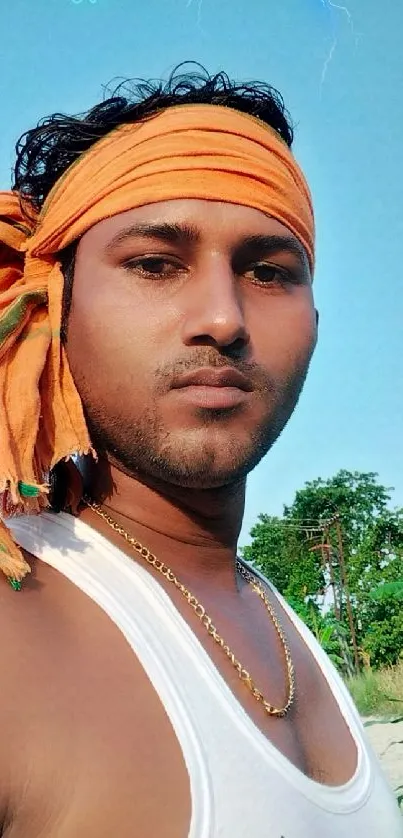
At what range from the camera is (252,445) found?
128 centimetres

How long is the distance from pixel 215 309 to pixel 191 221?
0.57ft

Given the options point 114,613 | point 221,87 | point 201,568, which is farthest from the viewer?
point 221,87

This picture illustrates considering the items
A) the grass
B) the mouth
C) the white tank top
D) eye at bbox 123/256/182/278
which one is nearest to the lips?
the mouth

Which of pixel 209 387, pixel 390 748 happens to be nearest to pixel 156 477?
pixel 209 387

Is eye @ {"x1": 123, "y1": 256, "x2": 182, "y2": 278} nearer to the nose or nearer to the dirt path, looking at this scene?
the nose

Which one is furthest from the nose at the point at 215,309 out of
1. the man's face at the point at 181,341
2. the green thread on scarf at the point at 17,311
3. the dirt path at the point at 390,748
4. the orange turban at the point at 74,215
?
the dirt path at the point at 390,748

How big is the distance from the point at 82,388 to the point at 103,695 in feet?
1.81

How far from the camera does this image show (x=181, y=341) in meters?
1.21

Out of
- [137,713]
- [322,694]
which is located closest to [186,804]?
[137,713]

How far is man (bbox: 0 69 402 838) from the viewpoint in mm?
919

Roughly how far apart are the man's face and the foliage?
972cm

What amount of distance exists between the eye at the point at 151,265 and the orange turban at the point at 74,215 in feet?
0.32

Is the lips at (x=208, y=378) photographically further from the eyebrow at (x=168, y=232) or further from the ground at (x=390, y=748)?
the ground at (x=390, y=748)

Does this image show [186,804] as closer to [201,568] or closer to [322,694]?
[201,568]
